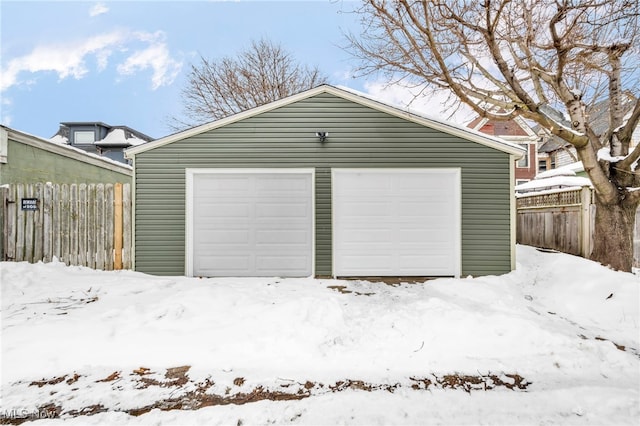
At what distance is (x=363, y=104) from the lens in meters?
6.21

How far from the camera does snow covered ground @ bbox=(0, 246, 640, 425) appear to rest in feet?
7.34

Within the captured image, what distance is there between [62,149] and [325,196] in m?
8.24

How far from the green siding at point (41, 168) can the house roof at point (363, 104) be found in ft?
12.5

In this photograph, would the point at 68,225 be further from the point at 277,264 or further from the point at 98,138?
the point at 98,138

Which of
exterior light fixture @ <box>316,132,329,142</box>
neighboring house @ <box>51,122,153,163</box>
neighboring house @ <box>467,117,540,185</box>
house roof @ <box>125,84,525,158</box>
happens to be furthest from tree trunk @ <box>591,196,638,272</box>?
neighboring house @ <box>51,122,153,163</box>

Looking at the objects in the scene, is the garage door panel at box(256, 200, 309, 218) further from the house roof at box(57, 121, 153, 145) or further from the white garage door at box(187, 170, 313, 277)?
the house roof at box(57, 121, 153, 145)

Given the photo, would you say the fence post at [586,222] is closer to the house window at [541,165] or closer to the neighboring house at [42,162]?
the neighboring house at [42,162]

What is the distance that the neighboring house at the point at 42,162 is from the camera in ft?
24.0

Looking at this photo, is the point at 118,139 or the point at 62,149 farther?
the point at 118,139

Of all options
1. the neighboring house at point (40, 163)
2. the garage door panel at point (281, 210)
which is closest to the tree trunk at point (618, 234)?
the garage door panel at point (281, 210)

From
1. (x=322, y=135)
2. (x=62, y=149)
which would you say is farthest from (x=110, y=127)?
(x=322, y=135)

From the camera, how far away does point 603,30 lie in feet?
18.5

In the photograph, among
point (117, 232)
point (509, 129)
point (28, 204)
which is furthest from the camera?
point (509, 129)

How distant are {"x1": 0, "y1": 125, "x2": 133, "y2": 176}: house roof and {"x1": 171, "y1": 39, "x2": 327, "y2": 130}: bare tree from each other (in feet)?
20.1
